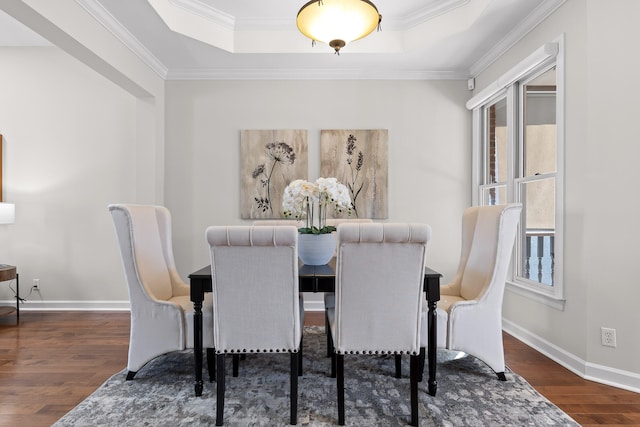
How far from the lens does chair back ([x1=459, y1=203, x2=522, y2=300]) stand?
7.44 feet

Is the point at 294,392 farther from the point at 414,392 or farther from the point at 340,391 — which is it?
the point at 414,392

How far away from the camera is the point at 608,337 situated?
2338 millimetres

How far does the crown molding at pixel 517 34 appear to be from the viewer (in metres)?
2.78

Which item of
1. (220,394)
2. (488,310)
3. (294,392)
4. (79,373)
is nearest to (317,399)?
(294,392)

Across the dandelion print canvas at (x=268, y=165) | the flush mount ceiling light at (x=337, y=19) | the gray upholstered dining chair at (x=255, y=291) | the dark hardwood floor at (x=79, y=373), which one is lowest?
the dark hardwood floor at (x=79, y=373)

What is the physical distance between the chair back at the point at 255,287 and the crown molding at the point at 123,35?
7.42ft

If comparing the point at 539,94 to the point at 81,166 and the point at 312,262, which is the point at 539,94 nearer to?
the point at 312,262

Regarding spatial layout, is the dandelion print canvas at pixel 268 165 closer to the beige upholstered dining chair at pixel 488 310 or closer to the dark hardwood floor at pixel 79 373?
the dark hardwood floor at pixel 79 373

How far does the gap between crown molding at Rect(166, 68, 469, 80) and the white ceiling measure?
0.01 metres

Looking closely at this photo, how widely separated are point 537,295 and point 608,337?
24.9 inches

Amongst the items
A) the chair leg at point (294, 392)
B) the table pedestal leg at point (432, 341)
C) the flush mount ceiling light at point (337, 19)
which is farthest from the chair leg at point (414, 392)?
the flush mount ceiling light at point (337, 19)

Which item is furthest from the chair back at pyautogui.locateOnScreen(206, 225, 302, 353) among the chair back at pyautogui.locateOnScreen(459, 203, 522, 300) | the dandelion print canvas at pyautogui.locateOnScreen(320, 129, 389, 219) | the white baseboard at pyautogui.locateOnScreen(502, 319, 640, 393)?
the dandelion print canvas at pyautogui.locateOnScreen(320, 129, 389, 219)

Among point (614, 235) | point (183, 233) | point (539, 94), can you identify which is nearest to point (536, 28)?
point (539, 94)

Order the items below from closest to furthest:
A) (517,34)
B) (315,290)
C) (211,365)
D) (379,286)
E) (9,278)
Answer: (379,286)
(315,290)
(211,365)
(517,34)
(9,278)
